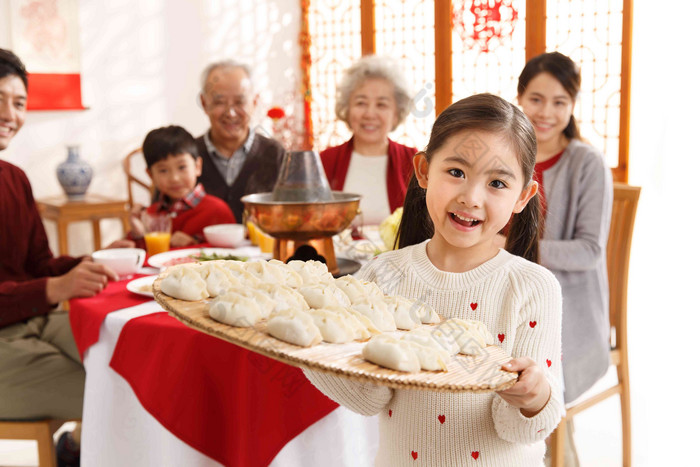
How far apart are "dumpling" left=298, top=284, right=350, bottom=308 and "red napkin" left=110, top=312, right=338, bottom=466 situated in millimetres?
343

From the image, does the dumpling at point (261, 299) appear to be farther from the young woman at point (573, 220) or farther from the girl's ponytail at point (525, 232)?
the young woman at point (573, 220)

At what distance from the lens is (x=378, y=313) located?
3.09 feet

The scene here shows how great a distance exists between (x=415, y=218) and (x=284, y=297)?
1.18ft

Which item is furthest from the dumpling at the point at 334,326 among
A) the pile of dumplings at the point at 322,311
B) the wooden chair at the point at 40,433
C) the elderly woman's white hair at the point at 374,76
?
the elderly woman's white hair at the point at 374,76

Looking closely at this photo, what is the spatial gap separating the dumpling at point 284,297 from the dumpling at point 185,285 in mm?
90

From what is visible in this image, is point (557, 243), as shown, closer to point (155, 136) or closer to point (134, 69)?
point (155, 136)

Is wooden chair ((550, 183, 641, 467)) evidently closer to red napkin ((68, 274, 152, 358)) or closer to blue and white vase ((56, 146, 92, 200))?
red napkin ((68, 274, 152, 358))

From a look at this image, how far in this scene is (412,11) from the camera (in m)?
4.66

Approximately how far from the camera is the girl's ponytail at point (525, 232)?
46.8 inches

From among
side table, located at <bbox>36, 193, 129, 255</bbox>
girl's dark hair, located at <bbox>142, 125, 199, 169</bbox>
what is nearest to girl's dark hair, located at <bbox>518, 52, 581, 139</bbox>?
girl's dark hair, located at <bbox>142, 125, 199, 169</bbox>

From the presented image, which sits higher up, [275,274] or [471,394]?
[275,274]

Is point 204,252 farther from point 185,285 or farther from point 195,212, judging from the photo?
point 185,285

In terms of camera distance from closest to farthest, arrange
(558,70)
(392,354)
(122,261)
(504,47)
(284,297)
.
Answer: (392,354) < (284,297) < (122,261) < (558,70) < (504,47)

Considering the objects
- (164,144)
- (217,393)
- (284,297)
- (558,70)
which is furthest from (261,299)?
(164,144)
